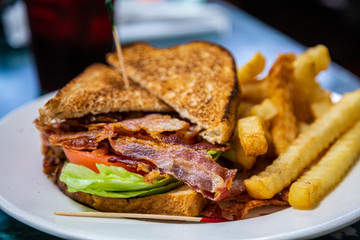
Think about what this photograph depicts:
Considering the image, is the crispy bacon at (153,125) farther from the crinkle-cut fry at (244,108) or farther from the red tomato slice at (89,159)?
the crinkle-cut fry at (244,108)

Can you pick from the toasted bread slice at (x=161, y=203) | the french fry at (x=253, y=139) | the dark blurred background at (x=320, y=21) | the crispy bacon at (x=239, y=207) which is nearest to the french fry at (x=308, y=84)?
the french fry at (x=253, y=139)

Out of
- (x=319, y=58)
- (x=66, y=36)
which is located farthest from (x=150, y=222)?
(x=66, y=36)

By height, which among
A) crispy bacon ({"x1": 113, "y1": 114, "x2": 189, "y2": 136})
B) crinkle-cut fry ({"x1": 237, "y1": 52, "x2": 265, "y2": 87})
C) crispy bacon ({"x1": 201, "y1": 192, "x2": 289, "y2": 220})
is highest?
crinkle-cut fry ({"x1": 237, "y1": 52, "x2": 265, "y2": 87})

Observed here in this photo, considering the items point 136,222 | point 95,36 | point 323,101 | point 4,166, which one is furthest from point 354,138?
point 95,36

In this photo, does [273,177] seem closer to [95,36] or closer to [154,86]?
[154,86]

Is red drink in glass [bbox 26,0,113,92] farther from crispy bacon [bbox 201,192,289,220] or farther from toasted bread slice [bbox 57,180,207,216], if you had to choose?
crispy bacon [bbox 201,192,289,220]

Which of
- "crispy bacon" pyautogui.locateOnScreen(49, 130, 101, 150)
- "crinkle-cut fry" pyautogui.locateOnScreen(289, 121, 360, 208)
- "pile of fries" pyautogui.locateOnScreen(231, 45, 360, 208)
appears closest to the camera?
"crinkle-cut fry" pyautogui.locateOnScreen(289, 121, 360, 208)

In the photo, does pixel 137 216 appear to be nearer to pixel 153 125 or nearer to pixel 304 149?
pixel 153 125

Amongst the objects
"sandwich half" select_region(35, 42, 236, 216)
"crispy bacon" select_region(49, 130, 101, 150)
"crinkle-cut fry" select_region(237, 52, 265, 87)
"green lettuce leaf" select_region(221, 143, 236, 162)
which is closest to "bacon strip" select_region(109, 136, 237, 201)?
"sandwich half" select_region(35, 42, 236, 216)
